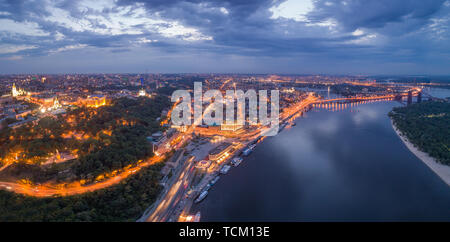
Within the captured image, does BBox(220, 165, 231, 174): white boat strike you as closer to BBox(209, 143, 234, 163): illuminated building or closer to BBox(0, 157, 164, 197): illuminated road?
BBox(209, 143, 234, 163): illuminated building

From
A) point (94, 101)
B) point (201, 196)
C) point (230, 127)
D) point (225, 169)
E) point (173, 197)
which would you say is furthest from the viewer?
point (94, 101)

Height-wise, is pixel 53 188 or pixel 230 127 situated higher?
pixel 230 127

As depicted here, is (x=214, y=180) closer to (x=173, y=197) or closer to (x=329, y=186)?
(x=173, y=197)

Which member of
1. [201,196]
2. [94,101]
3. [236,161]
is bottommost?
[201,196]

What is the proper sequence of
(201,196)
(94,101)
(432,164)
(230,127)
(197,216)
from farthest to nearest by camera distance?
(94,101) < (230,127) < (432,164) < (201,196) < (197,216)

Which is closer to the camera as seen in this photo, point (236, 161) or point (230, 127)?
point (236, 161)

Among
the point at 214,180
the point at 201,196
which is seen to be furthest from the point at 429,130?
the point at 201,196

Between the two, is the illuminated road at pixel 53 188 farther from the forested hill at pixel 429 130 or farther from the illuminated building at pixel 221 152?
the forested hill at pixel 429 130

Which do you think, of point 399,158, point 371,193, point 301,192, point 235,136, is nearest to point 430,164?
point 399,158

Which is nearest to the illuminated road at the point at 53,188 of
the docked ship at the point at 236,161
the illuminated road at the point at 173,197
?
the illuminated road at the point at 173,197
